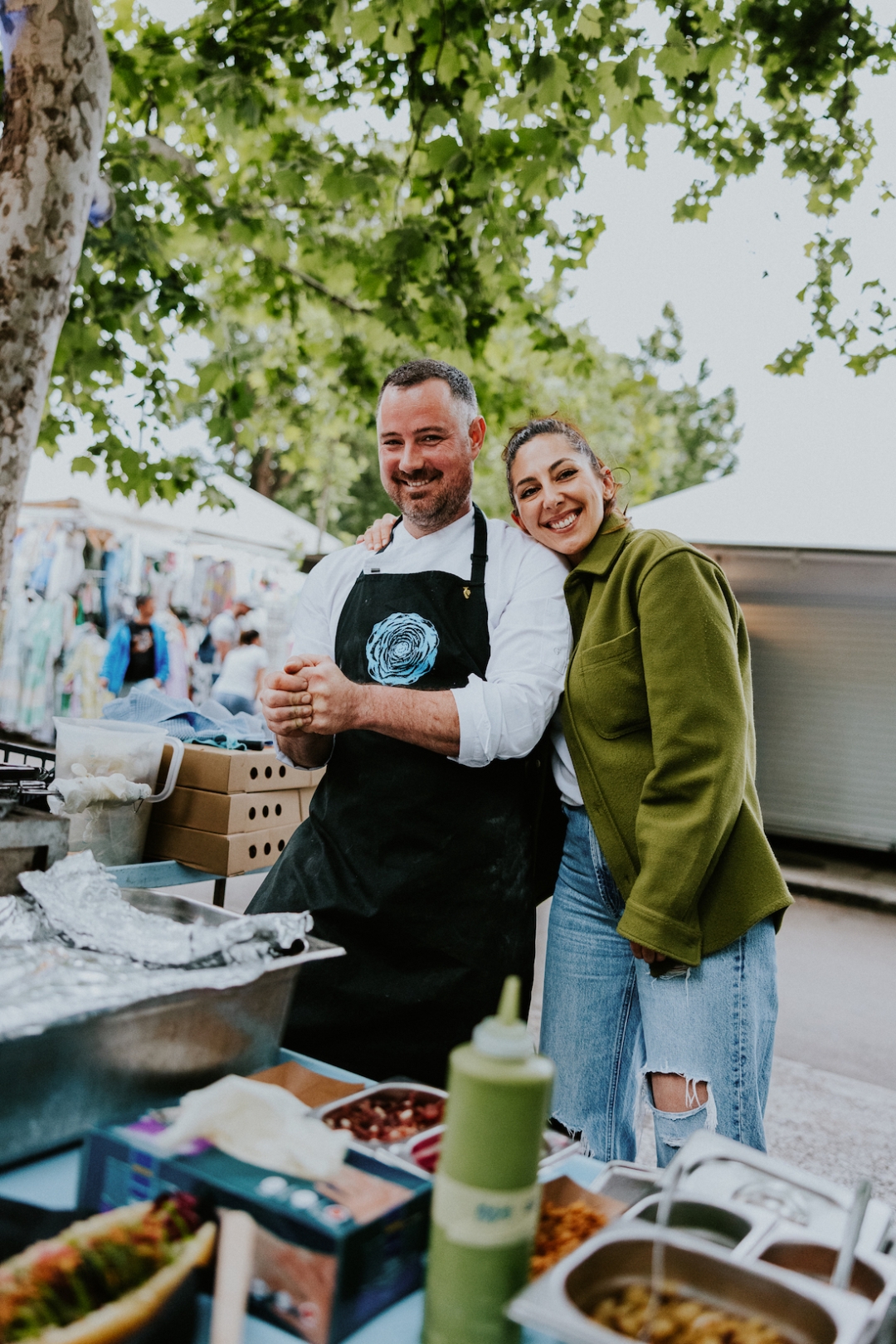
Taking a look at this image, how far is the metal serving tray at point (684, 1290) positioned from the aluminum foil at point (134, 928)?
21.9 inches

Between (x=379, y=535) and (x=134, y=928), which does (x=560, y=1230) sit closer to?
(x=134, y=928)

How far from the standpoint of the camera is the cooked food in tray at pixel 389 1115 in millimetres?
1019

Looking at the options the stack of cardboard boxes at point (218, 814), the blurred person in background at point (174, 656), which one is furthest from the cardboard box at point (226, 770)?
the blurred person in background at point (174, 656)

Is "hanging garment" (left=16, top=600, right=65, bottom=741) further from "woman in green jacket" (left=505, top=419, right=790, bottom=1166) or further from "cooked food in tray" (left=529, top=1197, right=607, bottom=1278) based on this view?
"cooked food in tray" (left=529, top=1197, right=607, bottom=1278)

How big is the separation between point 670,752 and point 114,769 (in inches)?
58.9

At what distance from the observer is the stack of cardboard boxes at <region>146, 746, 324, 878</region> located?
2570 mm

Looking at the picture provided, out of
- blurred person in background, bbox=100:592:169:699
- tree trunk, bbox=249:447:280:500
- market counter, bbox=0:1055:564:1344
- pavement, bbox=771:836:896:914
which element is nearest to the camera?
market counter, bbox=0:1055:564:1344

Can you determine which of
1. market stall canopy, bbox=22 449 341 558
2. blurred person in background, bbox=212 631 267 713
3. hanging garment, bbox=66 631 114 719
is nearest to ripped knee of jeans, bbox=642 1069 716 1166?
market stall canopy, bbox=22 449 341 558

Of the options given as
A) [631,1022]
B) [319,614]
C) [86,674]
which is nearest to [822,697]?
[86,674]

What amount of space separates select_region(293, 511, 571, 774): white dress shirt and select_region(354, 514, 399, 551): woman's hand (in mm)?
16

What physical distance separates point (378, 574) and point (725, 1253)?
1388mm

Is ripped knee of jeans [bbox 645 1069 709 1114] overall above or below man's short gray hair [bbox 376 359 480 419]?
below

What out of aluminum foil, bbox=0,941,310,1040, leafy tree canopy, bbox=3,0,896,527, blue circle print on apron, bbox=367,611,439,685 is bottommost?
aluminum foil, bbox=0,941,310,1040

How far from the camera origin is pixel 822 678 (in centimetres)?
1001
